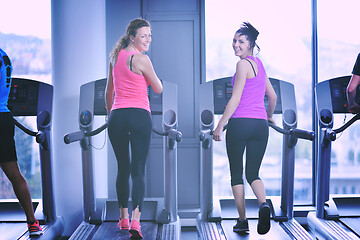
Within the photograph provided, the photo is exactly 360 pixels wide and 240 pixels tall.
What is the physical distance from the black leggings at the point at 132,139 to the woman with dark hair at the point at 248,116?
0.52 metres

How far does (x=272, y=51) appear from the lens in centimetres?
422

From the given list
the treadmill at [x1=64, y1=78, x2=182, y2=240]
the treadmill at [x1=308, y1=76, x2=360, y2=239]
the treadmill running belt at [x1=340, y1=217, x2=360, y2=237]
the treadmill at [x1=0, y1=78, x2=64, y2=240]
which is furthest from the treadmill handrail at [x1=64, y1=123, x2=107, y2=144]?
the treadmill running belt at [x1=340, y1=217, x2=360, y2=237]

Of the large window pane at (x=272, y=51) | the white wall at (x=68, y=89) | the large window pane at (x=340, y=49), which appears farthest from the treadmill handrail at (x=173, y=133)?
the large window pane at (x=340, y=49)

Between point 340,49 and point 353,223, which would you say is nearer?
point 353,223

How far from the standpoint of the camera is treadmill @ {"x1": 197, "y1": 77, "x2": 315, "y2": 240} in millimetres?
3137

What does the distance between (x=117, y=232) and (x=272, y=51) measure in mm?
2571

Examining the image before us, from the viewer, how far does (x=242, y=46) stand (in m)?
2.70

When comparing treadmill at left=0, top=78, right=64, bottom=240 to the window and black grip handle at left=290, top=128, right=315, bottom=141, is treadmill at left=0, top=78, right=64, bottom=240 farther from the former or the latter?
black grip handle at left=290, top=128, right=315, bottom=141

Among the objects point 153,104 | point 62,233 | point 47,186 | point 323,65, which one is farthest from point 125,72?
point 323,65

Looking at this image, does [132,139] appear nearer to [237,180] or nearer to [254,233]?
[237,180]

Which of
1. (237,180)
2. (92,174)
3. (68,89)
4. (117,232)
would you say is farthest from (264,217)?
(68,89)

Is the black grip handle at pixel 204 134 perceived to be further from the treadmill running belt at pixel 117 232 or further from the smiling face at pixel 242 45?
the treadmill running belt at pixel 117 232

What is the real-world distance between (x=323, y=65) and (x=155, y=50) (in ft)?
6.23

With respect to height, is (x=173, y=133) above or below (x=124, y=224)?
above
